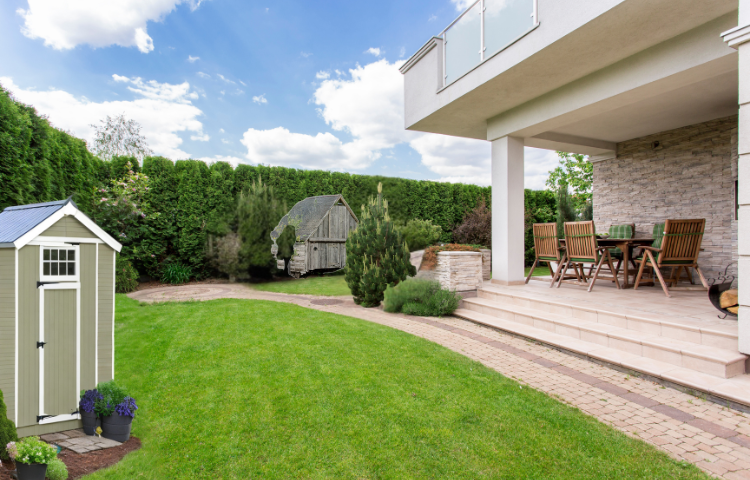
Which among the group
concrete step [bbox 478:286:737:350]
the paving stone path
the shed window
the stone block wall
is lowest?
the paving stone path

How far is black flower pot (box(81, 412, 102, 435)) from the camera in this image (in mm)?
2629

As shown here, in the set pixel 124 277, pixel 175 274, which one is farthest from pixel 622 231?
pixel 124 277

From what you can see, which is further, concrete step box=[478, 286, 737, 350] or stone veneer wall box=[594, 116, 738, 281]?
stone veneer wall box=[594, 116, 738, 281]

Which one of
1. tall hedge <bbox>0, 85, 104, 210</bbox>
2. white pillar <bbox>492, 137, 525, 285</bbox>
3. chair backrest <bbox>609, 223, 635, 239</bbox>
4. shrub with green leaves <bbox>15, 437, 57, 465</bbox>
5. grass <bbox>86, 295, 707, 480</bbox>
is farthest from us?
chair backrest <bbox>609, 223, 635, 239</bbox>

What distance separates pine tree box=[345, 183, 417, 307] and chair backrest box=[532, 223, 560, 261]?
8.58ft

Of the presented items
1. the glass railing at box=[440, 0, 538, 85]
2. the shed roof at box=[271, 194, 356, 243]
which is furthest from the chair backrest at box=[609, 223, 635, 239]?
the shed roof at box=[271, 194, 356, 243]

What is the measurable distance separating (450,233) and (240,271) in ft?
27.0

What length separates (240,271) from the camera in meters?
11.0

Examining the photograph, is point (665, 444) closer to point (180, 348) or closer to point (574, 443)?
point (574, 443)

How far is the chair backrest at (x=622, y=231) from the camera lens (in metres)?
8.59

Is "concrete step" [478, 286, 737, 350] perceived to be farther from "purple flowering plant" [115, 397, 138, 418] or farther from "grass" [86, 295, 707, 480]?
"purple flowering plant" [115, 397, 138, 418]

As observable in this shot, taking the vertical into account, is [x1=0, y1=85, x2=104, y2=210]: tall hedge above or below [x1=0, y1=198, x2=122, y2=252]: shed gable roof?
above

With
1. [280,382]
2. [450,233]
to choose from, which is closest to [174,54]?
[450,233]

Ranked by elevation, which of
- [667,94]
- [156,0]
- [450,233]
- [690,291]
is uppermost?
[156,0]
